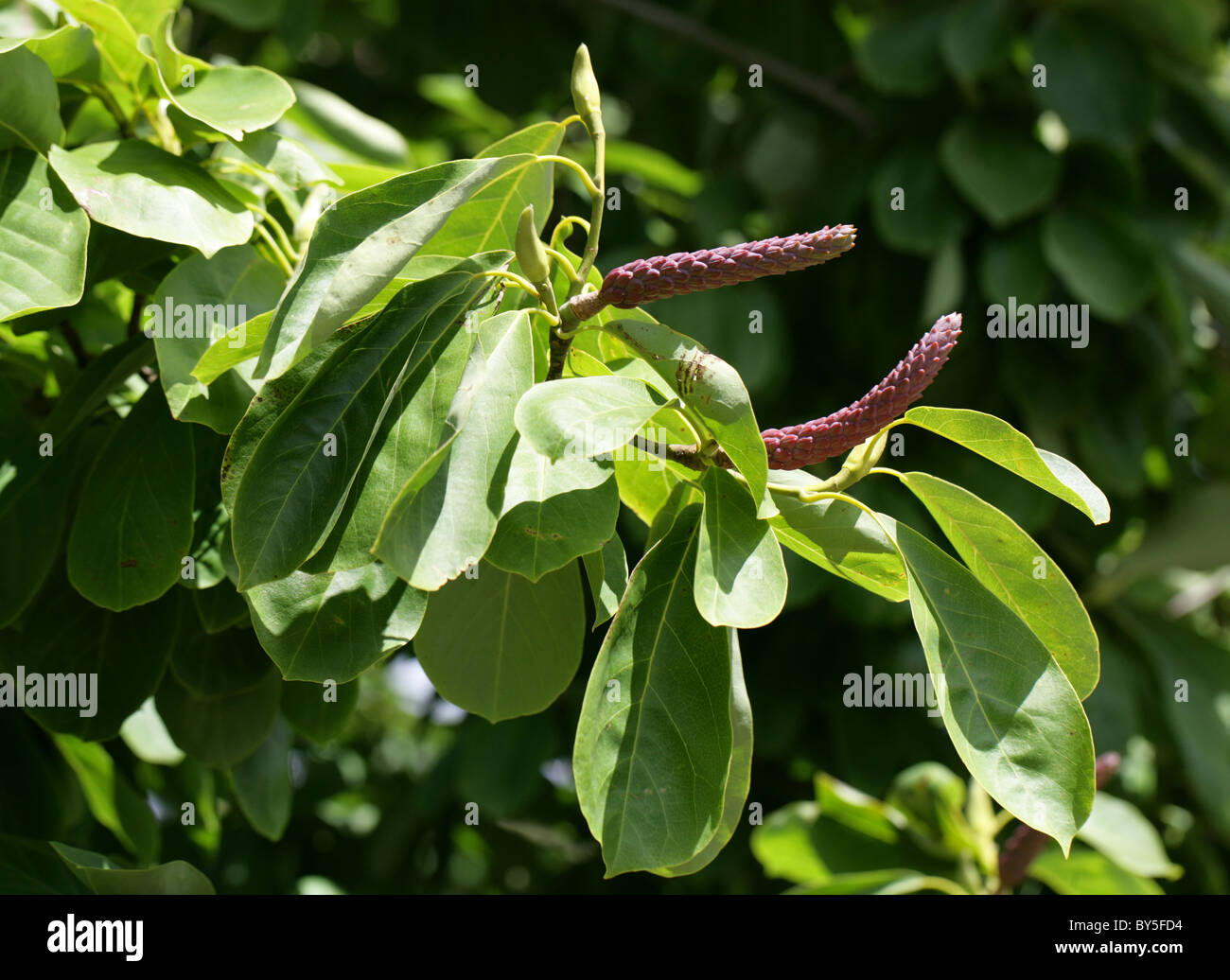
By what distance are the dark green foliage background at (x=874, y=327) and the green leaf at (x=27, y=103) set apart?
968 millimetres

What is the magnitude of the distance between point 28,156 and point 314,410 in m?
0.31

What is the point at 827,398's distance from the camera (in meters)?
1.83

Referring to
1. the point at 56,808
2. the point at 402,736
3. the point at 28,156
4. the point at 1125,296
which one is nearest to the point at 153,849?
the point at 56,808

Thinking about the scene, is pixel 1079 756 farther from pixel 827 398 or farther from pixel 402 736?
pixel 402 736

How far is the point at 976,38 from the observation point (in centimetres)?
167

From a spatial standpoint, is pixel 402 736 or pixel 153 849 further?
pixel 402 736

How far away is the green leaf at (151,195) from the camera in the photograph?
64 centimetres

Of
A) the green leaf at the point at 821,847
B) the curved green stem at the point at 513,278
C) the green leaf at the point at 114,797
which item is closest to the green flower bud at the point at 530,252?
the curved green stem at the point at 513,278

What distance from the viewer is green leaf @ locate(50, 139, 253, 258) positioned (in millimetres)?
643

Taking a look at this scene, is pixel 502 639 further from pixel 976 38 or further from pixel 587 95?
pixel 976 38

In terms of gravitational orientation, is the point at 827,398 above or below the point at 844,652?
above

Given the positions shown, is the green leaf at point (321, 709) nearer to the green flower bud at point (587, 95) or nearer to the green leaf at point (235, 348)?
the green leaf at point (235, 348)

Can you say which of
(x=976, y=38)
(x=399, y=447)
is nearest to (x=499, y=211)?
(x=399, y=447)

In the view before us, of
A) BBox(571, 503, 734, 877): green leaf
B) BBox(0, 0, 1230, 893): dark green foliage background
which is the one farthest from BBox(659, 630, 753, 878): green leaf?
BBox(0, 0, 1230, 893): dark green foliage background
